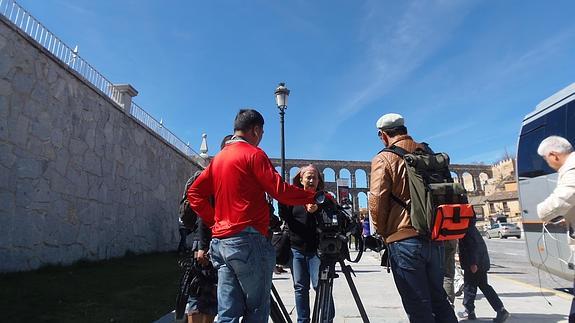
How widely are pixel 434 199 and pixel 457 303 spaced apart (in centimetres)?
433

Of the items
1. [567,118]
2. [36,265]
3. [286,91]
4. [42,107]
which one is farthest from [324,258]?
[286,91]

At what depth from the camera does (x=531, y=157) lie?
23.8 ft

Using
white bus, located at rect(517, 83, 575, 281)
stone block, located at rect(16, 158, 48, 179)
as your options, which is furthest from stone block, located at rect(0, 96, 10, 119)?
white bus, located at rect(517, 83, 575, 281)

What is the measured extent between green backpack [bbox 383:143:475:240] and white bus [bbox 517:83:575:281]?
424cm

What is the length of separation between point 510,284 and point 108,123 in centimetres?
1067

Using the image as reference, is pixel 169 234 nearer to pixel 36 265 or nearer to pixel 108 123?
pixel 108 123

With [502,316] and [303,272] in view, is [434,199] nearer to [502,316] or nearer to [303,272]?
[303,272]

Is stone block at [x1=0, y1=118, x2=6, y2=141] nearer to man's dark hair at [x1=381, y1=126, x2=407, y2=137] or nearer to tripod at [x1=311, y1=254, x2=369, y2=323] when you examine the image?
tripod at [x1=311, y1=254, x2=369, y2=323]

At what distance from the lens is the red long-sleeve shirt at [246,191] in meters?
2.44

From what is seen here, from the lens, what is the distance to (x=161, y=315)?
5066 millimetres

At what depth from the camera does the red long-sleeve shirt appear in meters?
2.44

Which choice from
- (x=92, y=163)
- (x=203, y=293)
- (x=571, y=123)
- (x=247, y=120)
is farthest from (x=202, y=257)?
(x=92, y=163)

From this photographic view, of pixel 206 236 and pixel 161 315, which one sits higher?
pixel 206 236

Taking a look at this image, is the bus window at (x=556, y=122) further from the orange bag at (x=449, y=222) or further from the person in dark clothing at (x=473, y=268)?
the orange bag at (x=449, y=222)
